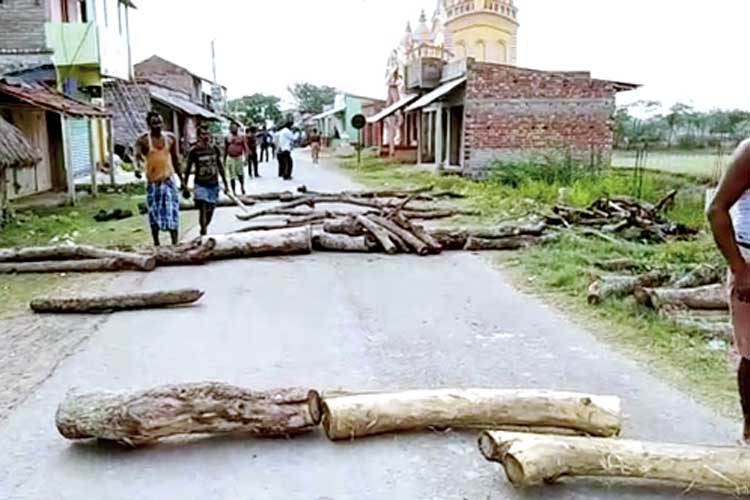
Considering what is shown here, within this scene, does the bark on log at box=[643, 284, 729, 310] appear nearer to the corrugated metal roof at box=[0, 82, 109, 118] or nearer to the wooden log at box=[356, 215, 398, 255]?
the wooden log at box=[356, 215, 398, 255]

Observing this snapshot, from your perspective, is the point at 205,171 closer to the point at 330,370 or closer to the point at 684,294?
the point at 330,370

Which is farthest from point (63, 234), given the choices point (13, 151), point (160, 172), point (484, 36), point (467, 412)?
point (484, 36)

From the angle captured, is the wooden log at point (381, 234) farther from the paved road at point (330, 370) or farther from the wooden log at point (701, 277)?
the wooden log at point (701, 277)

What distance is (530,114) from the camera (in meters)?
24.5

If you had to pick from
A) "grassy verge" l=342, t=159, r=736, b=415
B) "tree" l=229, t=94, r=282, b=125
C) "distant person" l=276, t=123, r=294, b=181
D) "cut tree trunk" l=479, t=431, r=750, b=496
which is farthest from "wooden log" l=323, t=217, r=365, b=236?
"tree" l=229, t=94, r=282, b=125

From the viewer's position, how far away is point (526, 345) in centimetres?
648

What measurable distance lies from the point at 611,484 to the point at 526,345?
2.66 m

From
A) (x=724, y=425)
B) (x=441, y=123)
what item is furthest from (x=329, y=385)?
(x=441, y=123)

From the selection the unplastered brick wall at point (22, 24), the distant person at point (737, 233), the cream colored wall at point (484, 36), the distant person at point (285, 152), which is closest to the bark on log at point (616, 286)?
the distant person at point (737, 233)

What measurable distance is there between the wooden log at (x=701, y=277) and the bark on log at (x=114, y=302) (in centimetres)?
489

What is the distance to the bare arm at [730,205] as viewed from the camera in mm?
3797

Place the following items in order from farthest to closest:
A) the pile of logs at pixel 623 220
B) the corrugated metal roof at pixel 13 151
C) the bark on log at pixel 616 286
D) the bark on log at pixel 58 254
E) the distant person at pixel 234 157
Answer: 1. the distant person at pixel 234 157
2. the corrugated metal roof at pixel 13 151
3. the pile of logs at pixel 623 220
4. the bark on log at pixel 58 254
5. the bark on log at pixel 616 286

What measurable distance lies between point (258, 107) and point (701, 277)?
8673 cm

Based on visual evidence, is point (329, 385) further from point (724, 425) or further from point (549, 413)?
point (724, 425)
